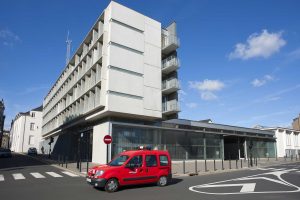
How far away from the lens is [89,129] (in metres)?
33.8

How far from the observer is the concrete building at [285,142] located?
5322 cm

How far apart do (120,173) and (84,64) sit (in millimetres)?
27489

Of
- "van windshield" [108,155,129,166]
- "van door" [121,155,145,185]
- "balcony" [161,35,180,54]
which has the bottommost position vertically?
"van door" [121,155,145,185]

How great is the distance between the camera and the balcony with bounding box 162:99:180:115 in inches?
1266

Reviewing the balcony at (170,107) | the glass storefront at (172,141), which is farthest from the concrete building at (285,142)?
the balcony at (170,107)

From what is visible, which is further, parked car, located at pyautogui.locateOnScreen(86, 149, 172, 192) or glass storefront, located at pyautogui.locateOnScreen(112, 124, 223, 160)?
glass storefront, located at pyautogui.locateOnScreen(112, 124, 223, 160)

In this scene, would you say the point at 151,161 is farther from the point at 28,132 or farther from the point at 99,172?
the point at 28,132

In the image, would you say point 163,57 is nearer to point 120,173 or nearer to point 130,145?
point 130,145

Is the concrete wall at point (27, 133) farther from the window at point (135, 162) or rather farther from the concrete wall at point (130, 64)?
the window at point (135, 162)

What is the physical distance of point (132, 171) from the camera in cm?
1223

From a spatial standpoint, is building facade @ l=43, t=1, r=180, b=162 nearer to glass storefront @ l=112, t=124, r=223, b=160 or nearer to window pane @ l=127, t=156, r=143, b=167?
glass storefront @ l=112, t=124, r=223, b=160

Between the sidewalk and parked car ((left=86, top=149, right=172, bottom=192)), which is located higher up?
parked car ((left=86, top=149, right=172, bottom=192))

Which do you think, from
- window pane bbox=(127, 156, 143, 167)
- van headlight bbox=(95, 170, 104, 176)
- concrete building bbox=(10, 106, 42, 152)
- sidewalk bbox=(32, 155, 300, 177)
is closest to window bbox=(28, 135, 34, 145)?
concrete building bbox=(10, 106, 42, 152)

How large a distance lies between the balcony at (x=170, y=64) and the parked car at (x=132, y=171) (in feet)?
67.6
